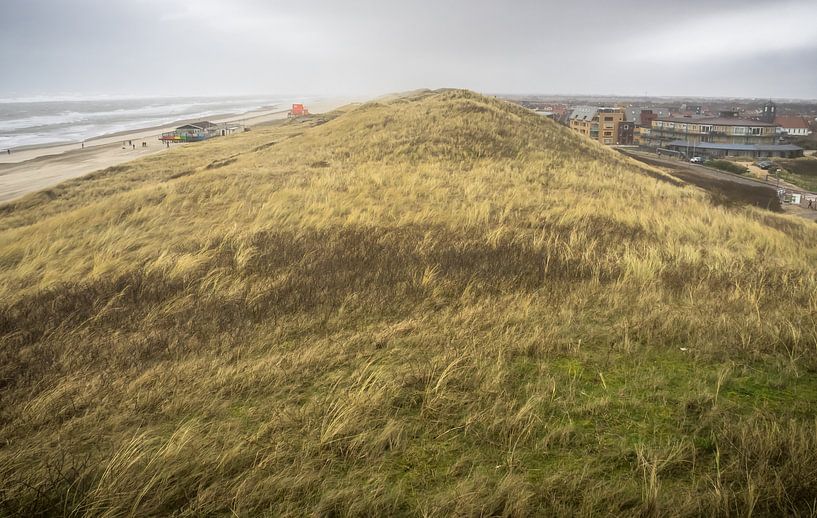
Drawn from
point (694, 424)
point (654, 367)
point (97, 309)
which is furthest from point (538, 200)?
point (97, 309)

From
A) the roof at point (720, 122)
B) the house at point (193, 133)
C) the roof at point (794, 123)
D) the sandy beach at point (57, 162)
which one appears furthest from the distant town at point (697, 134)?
the sandy beach at point (57, 162)

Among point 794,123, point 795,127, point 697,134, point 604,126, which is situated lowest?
point 697,134

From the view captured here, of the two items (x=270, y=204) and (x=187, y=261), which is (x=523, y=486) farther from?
(x=270, y=204)

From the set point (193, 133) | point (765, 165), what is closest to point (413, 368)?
point (193, 133)

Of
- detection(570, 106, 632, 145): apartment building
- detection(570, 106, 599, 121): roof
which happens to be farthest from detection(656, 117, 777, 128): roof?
detection(570, 106, 599, 121): roof

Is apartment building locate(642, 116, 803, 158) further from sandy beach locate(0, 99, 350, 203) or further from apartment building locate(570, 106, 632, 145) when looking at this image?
sandy beach locate(0, 99, 350, 203)

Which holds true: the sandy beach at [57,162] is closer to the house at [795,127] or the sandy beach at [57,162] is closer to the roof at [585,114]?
the roof at [585,114]

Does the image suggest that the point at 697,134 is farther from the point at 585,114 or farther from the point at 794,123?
the point at 794,123
